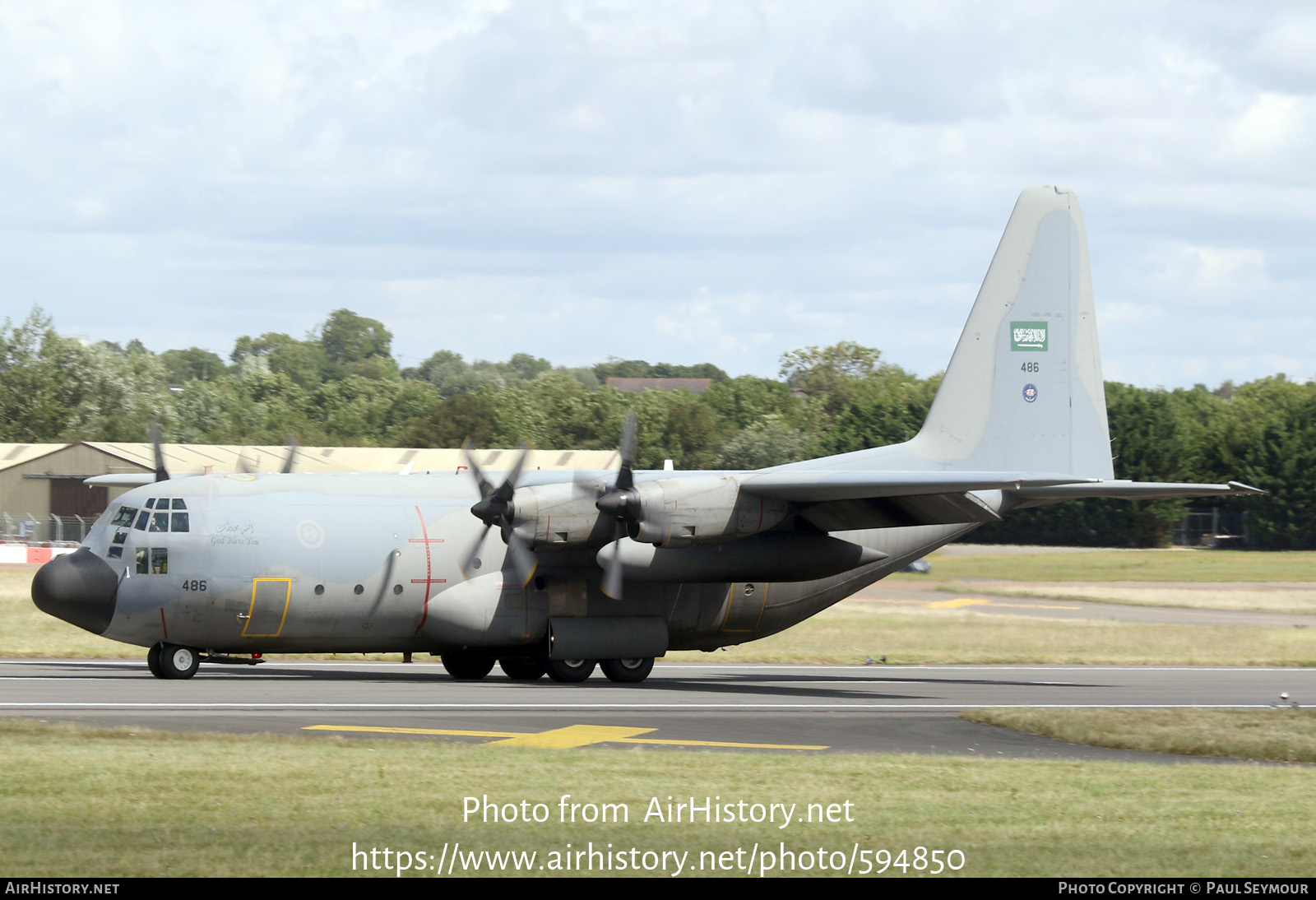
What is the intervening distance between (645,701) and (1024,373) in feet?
36.5

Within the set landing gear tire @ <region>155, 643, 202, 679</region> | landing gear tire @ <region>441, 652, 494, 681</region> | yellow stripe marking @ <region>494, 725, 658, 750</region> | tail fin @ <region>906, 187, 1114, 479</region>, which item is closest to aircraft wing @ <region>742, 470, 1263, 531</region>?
tail fin @ <region>906, 187, 1114, 479</region>

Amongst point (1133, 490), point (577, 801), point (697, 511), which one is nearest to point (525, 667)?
point (697, 511)

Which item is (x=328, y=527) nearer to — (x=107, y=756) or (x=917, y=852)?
(x=107, y=756)

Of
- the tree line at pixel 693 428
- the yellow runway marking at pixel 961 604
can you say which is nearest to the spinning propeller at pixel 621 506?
the yellow runway marking at pixel 961 604

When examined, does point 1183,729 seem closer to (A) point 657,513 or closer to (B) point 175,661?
(A) point 657,513

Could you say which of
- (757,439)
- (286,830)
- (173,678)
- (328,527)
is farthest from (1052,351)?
(757,439)

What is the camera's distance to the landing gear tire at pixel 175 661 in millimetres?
22984

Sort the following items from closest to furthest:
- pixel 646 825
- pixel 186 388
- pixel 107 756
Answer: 1. pixel 646 825
2. pixel 107 756
3. pixel 186 388

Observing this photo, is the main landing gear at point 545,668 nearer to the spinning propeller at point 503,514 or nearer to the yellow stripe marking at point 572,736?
the spinning propeller at point 503,514

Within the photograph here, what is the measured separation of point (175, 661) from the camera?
2306 cm

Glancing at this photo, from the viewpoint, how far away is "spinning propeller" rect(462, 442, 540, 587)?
23312mm

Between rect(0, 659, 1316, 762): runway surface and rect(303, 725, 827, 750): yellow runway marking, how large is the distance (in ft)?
0.11

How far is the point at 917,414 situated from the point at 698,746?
268ft

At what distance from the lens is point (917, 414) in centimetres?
9606
